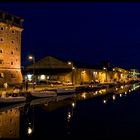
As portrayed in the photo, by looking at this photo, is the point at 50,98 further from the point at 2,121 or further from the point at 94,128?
the point at 94,128

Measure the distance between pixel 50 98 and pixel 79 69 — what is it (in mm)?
32344

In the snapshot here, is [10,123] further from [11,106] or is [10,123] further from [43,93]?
[43,93]

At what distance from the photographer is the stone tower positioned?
174 ft

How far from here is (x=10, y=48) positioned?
5538cm

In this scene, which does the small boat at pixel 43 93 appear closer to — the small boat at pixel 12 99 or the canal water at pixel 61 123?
A: the small boat at pixel 12 99

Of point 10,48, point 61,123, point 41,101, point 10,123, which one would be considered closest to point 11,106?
point 41,101

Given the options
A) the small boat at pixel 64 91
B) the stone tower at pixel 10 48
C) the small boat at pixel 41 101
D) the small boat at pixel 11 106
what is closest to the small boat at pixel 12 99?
the small boat at pixel 11 106

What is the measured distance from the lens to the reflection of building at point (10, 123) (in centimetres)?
2201

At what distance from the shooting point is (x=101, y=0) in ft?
37.9

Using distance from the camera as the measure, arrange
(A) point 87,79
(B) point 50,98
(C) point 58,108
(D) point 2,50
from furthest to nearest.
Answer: (A) point 87,79 → (D) point 2,50 → (B) point 50,98 → (C) point 58,108

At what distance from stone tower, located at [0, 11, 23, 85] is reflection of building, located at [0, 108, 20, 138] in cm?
2096

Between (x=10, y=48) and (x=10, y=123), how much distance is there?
30814 millimetres

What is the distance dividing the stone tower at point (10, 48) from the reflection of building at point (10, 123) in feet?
68.8

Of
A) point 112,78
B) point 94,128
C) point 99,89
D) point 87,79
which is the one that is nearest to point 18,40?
point 99,89
